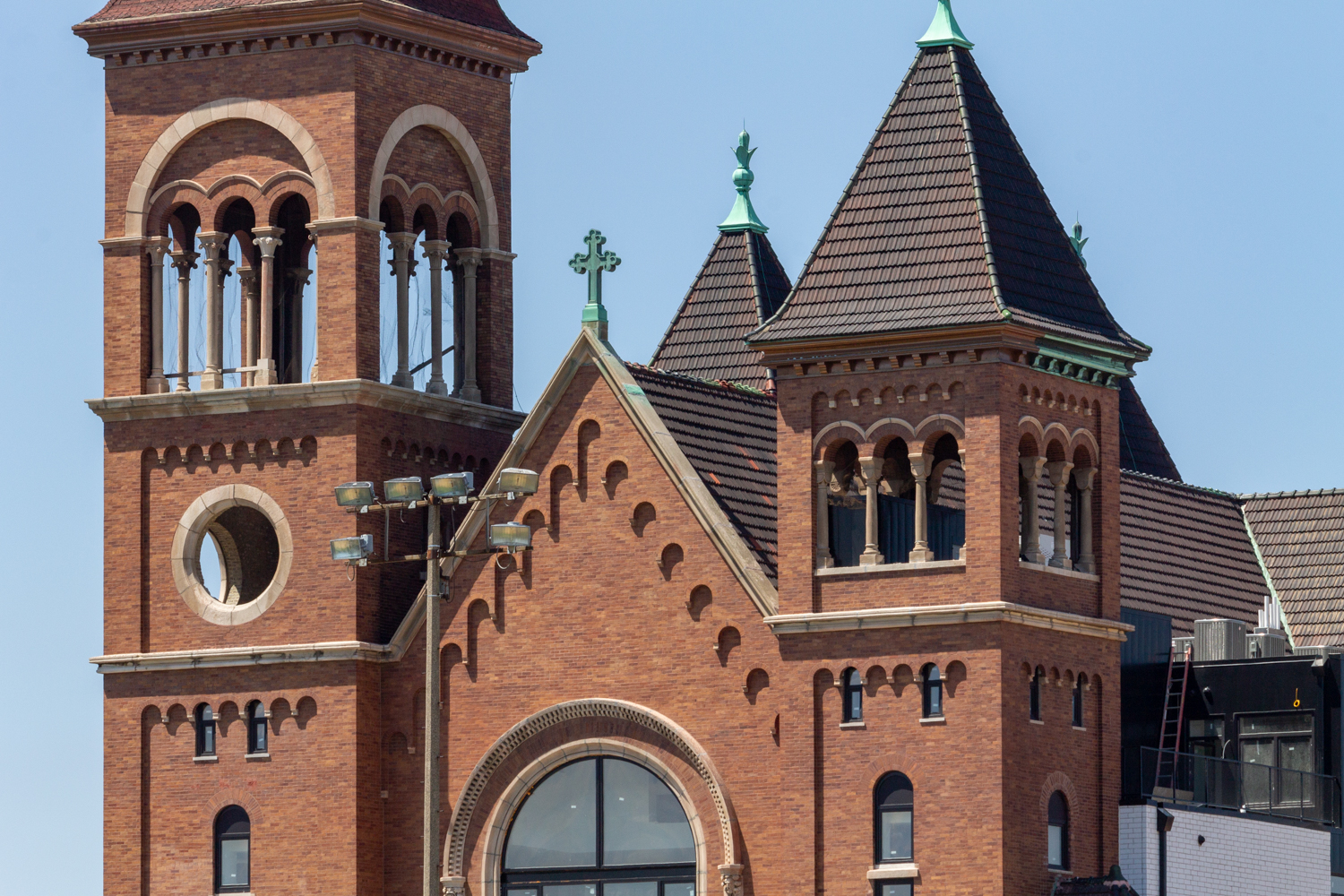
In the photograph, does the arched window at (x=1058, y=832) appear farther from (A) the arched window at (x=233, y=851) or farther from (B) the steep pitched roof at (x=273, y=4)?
(B) the steep pitched roof at (x=273, y=4)

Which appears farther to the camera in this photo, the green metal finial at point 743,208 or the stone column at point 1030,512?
the green metal finial at point 743,208

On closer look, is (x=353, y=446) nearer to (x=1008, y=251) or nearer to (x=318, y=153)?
(x=318, y=153)

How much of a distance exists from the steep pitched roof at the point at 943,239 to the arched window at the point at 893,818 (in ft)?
24.2

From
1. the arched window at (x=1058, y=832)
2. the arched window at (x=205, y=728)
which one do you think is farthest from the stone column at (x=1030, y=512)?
the arched window at (x=205, y=728)

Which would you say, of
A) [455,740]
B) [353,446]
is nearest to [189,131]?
[353,446]

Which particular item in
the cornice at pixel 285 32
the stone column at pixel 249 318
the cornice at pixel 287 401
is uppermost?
the cornice at pixel 285 32

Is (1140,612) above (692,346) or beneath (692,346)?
beneath

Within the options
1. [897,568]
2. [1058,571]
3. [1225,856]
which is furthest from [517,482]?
[1225,856]

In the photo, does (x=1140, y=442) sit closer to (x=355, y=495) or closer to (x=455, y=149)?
(x=455, y=149)

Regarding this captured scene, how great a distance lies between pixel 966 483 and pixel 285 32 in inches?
616

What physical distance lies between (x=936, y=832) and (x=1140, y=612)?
31.0 ft

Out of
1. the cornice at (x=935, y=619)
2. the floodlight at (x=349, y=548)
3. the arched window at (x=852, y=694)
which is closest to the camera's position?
the floodlight at (x=349, y=548)

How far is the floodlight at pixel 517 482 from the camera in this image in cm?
5478

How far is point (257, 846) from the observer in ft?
204
